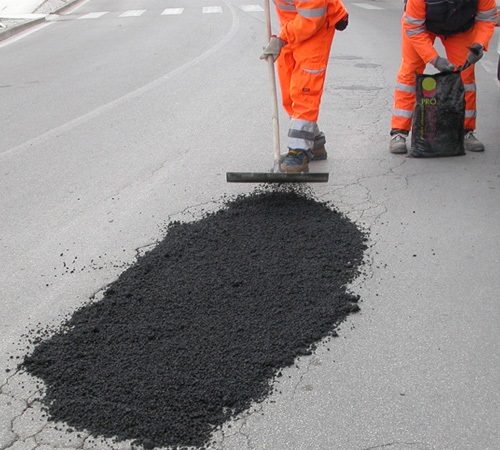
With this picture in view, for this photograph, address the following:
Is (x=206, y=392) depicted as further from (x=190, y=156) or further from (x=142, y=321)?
(x=190, y=156)

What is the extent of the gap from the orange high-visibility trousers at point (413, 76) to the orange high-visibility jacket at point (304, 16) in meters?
1.02

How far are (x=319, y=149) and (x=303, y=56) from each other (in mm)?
1014

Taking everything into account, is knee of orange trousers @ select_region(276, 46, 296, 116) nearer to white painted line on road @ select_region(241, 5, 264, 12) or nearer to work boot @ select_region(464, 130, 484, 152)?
work boot @ select_region(464, 130, 484, 152)

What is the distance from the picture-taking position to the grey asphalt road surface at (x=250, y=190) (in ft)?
8.91

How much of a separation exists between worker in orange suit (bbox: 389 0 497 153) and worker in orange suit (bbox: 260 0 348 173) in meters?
0.75

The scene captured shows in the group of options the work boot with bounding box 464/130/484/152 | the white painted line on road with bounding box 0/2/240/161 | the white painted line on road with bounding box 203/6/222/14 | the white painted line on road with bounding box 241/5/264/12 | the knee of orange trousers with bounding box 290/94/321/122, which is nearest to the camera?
the knee of orange trousers with bounding box 290/94/321/122

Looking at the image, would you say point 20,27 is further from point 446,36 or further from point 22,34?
point 446,36

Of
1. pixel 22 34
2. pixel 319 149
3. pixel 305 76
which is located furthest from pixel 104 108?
pixel 22 34

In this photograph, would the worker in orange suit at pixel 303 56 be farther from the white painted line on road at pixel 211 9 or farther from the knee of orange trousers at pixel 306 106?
the white painted line on road at pixel 211 9

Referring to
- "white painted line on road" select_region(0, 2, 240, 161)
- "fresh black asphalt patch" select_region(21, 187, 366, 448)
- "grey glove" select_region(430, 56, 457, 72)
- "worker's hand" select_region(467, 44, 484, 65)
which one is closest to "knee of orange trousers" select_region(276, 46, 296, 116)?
"grey glove" select_region(430, 56, 457, 72)

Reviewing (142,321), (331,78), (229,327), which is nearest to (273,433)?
(229,327)

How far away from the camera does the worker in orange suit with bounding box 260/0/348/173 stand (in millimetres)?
4762

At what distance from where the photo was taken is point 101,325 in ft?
10.8

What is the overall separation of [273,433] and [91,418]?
30.2 inches
